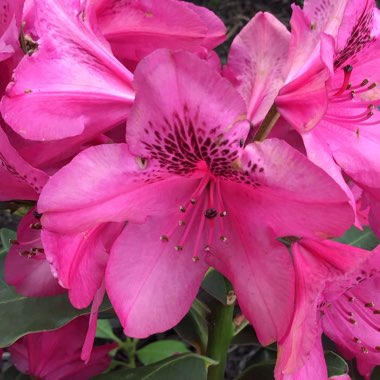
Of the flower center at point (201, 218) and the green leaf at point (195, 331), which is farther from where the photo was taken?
the green leaf at point (195, 331)

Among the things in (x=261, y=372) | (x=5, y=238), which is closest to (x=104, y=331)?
(x=5, y=238)

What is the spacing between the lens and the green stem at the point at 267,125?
79 centimetres

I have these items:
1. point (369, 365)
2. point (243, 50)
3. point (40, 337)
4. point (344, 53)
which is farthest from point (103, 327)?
point (344, 53)

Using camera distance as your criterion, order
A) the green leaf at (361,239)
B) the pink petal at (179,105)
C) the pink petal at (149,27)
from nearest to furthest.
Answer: the pink petal at (179,105) < the pink petal at (149,27) < the green leaf at (361,239)

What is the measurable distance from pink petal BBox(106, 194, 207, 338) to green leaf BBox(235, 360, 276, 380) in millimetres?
435

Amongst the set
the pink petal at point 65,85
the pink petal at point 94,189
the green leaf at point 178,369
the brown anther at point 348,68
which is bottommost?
the green leaf at point 178,369

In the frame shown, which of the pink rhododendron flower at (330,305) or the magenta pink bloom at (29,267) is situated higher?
the pink rhododendron flower at (330,305)

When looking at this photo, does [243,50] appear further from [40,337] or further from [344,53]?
[40,337]

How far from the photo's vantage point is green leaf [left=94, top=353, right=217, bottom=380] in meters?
1.04

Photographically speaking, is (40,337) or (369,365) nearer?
(369,365)

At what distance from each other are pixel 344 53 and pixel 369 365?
479 millimetres

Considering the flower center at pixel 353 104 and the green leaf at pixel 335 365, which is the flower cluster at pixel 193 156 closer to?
the flower center at pixel 353 104

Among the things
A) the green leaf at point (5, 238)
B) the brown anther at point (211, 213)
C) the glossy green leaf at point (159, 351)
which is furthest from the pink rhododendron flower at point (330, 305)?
the glossy green leaf at point (159, 351)

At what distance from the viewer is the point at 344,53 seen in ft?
2.64
